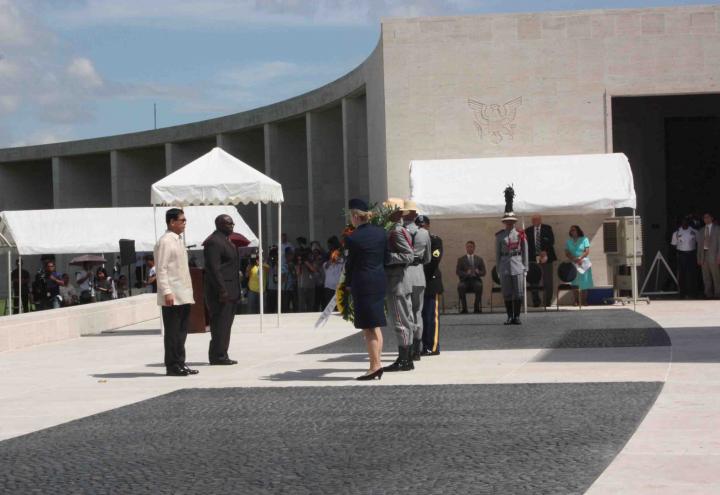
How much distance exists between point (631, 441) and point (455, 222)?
19269 mm

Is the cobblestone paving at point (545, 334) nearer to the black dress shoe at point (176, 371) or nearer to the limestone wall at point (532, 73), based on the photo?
the black dress shoe at point (176, 371)

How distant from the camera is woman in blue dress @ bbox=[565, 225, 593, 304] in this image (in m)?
25.0

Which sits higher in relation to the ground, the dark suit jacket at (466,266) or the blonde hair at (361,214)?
the blonde hair at (361,214)

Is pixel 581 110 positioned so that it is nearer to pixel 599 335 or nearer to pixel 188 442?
pixel 599 335

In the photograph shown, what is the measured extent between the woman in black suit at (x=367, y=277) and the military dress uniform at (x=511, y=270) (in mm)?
8001

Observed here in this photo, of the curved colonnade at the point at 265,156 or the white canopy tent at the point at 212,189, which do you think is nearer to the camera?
the white canopy tent at the point at 212,189

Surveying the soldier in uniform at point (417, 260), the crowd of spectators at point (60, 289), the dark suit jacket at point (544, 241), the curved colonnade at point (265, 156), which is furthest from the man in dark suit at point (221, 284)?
the crowd of spectators at point (60, 289)

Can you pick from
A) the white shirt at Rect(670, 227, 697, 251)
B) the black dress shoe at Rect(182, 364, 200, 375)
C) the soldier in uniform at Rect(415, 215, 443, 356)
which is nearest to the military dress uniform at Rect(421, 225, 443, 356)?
the soldier in uniform at Rect(415, 215, 443, 356)

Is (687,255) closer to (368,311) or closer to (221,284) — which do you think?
(221,284)

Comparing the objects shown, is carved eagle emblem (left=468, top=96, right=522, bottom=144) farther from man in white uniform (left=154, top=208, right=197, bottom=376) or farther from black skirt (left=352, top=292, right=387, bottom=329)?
black skirt (left=352, top=292, right=387, bottom=329)

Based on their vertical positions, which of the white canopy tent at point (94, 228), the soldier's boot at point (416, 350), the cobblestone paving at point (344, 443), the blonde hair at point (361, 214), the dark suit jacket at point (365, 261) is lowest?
the cobblestone paving at point (344, 443)

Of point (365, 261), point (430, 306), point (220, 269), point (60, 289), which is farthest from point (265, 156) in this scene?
point (365, 261)

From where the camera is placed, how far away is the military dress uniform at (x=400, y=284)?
12367mm

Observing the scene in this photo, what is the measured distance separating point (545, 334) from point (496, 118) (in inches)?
413
